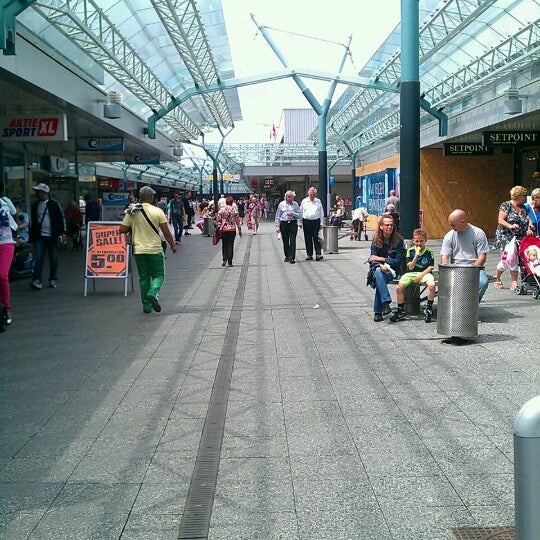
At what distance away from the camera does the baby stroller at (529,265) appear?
11.1 m

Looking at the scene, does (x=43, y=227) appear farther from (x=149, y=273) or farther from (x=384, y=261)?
(x=384, y=261)

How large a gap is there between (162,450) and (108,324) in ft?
16.1

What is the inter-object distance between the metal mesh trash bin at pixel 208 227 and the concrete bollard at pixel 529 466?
94.7ft

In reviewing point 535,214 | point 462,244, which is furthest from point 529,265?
point 462,244

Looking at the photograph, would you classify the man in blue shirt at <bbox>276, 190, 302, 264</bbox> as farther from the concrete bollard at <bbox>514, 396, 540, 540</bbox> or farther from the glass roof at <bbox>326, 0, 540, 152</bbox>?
the concrete bollard at <bbox>514, 396, 540, 540</bbox>

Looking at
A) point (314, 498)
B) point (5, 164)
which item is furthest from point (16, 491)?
point (5, 164)

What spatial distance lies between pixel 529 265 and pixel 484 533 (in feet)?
26.6

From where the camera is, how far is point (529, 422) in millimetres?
2561

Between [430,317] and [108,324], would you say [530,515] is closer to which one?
[430,317]

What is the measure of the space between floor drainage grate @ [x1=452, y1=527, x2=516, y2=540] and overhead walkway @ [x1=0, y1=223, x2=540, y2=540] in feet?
0.18

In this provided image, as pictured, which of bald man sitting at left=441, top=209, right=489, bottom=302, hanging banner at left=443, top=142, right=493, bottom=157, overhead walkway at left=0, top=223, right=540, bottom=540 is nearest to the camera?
overhead walkway at left=0, top=223, right=540, bottom=540

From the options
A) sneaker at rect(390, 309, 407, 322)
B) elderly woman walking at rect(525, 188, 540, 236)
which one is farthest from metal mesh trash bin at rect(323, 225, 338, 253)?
sneaker at rect(390, 309, 407, 322)

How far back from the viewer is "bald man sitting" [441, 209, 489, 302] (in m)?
9.08

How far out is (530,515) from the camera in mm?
2578
